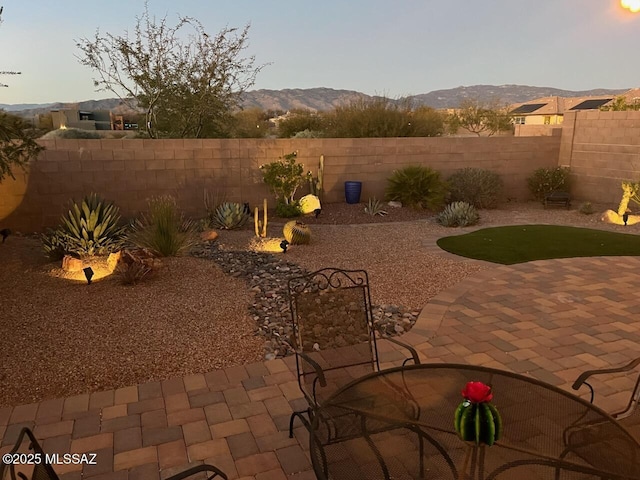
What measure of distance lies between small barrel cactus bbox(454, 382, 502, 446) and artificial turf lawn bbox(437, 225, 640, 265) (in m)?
5.91

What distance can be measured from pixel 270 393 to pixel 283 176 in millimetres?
7043

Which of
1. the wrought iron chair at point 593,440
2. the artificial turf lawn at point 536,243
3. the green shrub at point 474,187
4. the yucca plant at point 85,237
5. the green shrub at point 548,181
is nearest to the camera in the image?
the wrought iron chair at point 593,440

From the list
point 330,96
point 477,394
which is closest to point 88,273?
point 477,394

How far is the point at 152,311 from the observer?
5.03 m

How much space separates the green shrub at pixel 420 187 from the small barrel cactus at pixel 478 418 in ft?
32.4

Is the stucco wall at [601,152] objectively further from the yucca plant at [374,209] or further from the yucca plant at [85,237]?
the yucca plant at [85,237]

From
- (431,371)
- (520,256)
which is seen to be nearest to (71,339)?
(431,371)

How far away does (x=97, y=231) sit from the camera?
6.72 m

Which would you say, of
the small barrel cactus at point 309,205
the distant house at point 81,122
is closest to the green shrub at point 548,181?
the small barrel cactus at point 309,205

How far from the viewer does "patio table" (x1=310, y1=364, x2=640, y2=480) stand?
6.77ft

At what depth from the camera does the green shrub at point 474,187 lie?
11.6 meters

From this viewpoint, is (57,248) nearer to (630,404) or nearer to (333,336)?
(333,336)

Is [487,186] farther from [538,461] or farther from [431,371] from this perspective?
[538,461]

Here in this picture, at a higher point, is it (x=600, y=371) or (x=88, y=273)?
(x=600, y=371)
